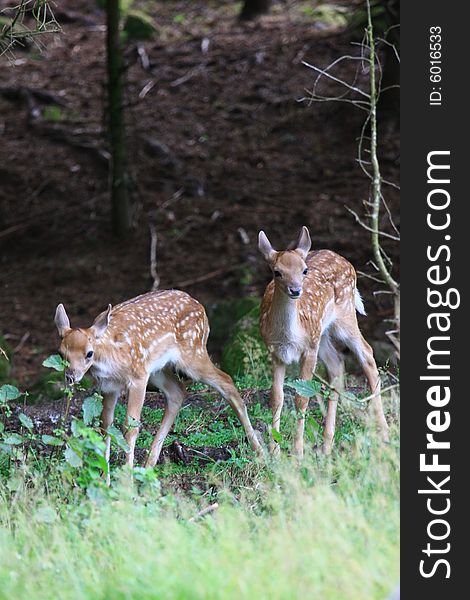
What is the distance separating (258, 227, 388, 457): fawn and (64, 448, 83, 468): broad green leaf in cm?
158

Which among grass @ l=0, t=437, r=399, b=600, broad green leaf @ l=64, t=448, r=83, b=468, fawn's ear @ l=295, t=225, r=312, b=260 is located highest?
fawn's ear @ l=295, t=225, r=312, b=260

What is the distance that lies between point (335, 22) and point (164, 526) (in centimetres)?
1502

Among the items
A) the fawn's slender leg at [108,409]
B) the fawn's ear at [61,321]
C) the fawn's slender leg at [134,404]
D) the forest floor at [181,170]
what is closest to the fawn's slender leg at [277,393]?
the fawn's slender leg at [134,404]

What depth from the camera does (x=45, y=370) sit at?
1220 centimetres

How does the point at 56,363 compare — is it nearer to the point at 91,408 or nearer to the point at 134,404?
the point at 91,408

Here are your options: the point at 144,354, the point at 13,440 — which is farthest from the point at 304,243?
the point at 13,440

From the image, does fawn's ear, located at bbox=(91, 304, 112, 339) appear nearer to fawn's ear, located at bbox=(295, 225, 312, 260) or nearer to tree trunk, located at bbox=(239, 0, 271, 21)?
fawn's ear, located at bbox=(295, 225, 312, 260)

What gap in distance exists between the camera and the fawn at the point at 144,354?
7.75 metres

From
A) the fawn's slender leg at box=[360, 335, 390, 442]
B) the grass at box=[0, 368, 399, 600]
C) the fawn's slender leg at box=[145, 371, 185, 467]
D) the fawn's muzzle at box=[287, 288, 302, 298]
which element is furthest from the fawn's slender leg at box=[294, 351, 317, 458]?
the fawn's slender leg at box=[145, 371, 185, 467]

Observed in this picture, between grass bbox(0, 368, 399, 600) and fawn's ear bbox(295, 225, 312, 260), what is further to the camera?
fawn's ear bbox(295, 225, 312, 260)

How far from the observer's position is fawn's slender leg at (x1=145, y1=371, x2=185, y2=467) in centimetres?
836

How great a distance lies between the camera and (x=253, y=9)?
67.0ft

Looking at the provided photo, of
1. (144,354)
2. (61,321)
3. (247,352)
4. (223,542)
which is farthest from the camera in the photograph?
(247,352)

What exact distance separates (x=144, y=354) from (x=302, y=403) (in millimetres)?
1196
